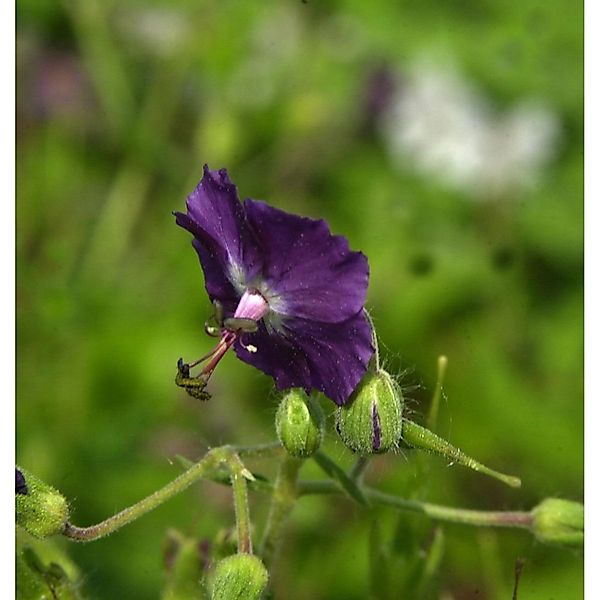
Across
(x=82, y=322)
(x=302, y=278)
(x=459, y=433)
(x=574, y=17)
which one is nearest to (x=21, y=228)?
(x=82, y=322)

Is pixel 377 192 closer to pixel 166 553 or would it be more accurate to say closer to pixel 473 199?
pixel 473 199

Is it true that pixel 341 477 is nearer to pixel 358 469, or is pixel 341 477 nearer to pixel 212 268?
pixel 358 469

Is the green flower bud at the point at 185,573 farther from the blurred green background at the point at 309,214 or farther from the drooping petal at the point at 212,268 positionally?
the blurred green background at the point at 309,214

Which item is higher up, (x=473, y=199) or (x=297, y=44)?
(x=297, y=44)

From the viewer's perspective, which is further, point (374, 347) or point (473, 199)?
point (473, 199)

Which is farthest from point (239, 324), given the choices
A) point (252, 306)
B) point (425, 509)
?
point (425, 509)

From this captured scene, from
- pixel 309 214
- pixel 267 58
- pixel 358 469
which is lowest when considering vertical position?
pixel 358 469

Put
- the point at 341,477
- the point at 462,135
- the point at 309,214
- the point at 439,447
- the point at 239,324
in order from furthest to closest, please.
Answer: the point at 462,135 → the point at 309,214 → the point at 341,477 → the point at 239,324 → the point at 439,447
